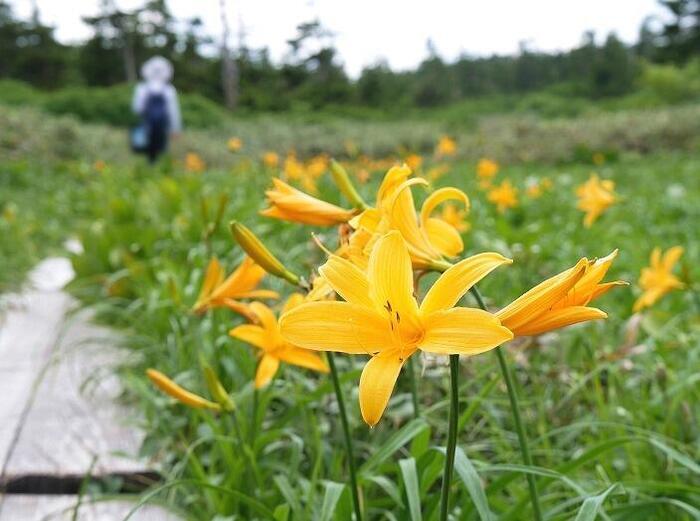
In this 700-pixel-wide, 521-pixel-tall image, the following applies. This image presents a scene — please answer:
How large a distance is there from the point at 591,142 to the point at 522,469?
13234mm

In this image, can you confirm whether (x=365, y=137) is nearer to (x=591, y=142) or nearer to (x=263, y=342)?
(x=591, y=142)

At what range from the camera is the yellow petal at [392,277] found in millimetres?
592

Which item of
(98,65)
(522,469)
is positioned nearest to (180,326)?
(522,469)

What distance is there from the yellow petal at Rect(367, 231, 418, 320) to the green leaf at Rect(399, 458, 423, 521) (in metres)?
0.27

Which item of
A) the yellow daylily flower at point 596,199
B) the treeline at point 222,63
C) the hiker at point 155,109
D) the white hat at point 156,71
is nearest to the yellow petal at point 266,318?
the yellow daylily flower at point 596,199

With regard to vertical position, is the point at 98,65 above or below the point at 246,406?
above

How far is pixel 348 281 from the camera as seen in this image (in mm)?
600

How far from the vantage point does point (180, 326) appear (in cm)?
217

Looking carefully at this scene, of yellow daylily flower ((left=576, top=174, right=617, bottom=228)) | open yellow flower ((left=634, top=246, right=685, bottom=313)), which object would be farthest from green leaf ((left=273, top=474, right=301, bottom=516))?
yellow daylily flower ((left=576, top=174, right=617, bottom=228))

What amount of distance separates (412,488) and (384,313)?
0.95 ft

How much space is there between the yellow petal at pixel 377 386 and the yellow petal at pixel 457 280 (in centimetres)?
5

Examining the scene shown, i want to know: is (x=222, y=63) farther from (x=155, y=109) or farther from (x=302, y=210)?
(x=302, y=210)

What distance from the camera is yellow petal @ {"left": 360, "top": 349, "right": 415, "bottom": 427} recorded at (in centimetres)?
55

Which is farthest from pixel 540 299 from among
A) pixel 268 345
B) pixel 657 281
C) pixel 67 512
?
pixel 657 281
